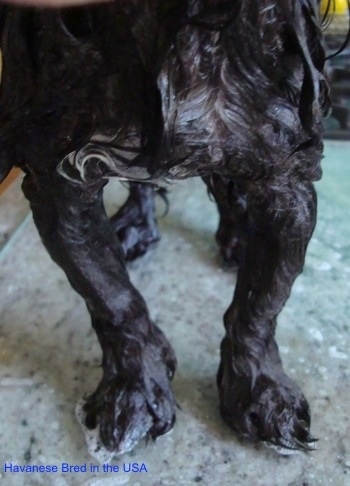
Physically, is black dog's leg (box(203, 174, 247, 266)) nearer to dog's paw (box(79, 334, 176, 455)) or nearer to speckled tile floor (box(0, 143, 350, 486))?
speckled tile floor (box(0, 143, 350, 486))

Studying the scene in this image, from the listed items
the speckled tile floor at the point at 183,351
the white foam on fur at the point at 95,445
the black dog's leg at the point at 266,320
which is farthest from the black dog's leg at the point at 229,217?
the white foam on fur at the point at 95,445

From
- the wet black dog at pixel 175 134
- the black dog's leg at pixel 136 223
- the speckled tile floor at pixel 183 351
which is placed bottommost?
the speckled tile floor at pixel 183 351

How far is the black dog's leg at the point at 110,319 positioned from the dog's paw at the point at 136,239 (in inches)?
11.3

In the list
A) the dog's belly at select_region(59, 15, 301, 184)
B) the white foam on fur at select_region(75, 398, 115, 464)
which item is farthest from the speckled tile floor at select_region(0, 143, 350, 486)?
the dog's belly at select_region(59, 15, 301, 184)

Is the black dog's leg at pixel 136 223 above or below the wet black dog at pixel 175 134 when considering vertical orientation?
below

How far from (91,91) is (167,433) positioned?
0.44 metres

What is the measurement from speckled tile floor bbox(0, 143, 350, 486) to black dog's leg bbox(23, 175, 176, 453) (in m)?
0.03

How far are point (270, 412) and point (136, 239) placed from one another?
0.42 meters

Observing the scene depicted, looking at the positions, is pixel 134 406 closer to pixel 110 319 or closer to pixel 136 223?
pixel 110 319

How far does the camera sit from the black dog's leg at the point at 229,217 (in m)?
0.95

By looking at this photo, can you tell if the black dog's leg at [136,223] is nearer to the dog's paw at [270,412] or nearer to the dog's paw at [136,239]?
the dog's paw at [136,239]

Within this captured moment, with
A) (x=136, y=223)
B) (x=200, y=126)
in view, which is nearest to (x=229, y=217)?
(x=136, y=223)

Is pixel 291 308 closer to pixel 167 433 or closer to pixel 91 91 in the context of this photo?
pixel 167 433

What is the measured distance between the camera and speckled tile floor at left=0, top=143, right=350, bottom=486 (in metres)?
0.79
